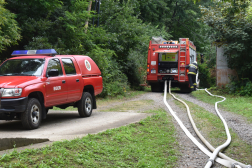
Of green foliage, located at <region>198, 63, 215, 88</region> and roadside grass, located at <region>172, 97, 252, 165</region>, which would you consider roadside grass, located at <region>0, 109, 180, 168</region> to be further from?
green foliage, located at <region>198, 63, 215, 88</region>

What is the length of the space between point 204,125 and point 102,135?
→ 338 cm

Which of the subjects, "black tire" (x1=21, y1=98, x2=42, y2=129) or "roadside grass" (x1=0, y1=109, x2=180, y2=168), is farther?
"black tire" (x1=21, y1=98, x2=42, y2=129)

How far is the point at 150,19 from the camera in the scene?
1515 inches

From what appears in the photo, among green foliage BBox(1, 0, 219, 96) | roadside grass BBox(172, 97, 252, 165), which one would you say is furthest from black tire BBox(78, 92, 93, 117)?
green foliage BBox(1, 0, 219, 96)

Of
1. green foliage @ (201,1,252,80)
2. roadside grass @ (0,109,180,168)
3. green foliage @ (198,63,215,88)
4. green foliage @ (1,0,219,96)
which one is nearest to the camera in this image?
roadside grass @ (0,109,180,168)

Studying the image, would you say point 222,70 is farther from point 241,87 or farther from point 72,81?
point 72,81

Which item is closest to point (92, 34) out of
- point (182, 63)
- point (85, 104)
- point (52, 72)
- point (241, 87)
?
point (182, 63)

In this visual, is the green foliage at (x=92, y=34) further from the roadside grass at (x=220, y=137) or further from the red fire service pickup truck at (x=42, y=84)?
the roadside grass at (x=220, y=137)

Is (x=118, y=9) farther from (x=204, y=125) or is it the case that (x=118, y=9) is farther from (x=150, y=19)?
(x=150, y=19)

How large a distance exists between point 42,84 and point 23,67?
0.86 meters

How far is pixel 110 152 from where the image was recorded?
18.5ft

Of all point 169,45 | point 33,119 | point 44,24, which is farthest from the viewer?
point 169,45

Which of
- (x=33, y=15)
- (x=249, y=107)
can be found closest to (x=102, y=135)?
(x=249, y=107)

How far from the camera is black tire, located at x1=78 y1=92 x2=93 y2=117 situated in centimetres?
954
